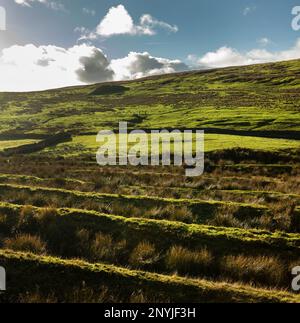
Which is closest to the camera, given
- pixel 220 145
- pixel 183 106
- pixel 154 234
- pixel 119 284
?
pixel 119 284

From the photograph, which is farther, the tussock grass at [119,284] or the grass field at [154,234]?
the grass field at [154,234]

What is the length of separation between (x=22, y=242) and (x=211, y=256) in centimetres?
605

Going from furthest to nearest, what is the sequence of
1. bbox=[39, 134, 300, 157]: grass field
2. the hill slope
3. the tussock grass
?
the hill slope < bbox=[39, 134, 300, 157]: grass field < the tussock grass

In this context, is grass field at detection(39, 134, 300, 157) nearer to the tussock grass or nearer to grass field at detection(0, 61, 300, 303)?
grass field at detection(0, 61, 300, 303)

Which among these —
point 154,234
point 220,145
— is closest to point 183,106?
point 220,145

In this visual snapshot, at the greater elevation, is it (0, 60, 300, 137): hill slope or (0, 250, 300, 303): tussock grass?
(0, 60, 300, 137): hill slope

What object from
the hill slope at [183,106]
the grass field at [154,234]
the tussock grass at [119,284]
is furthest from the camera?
the hill slope at [183,106]

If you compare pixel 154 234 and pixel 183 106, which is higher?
pixel 183 106

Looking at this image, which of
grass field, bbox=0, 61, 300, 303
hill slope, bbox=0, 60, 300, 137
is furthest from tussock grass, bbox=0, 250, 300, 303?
hill slope, bbox=0, 60, 300, 137

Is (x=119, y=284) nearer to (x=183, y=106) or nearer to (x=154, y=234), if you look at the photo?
(x=154, y=234)

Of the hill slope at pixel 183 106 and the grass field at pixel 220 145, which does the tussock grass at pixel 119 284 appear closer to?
the grass field at pixel 220 145

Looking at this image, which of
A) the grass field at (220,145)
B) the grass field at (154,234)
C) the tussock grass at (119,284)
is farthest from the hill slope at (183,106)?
the tussock grass at (119,284)

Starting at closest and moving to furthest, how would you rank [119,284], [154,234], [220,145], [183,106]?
[119,284] → [154,234] → [220,145] → [183,106]
